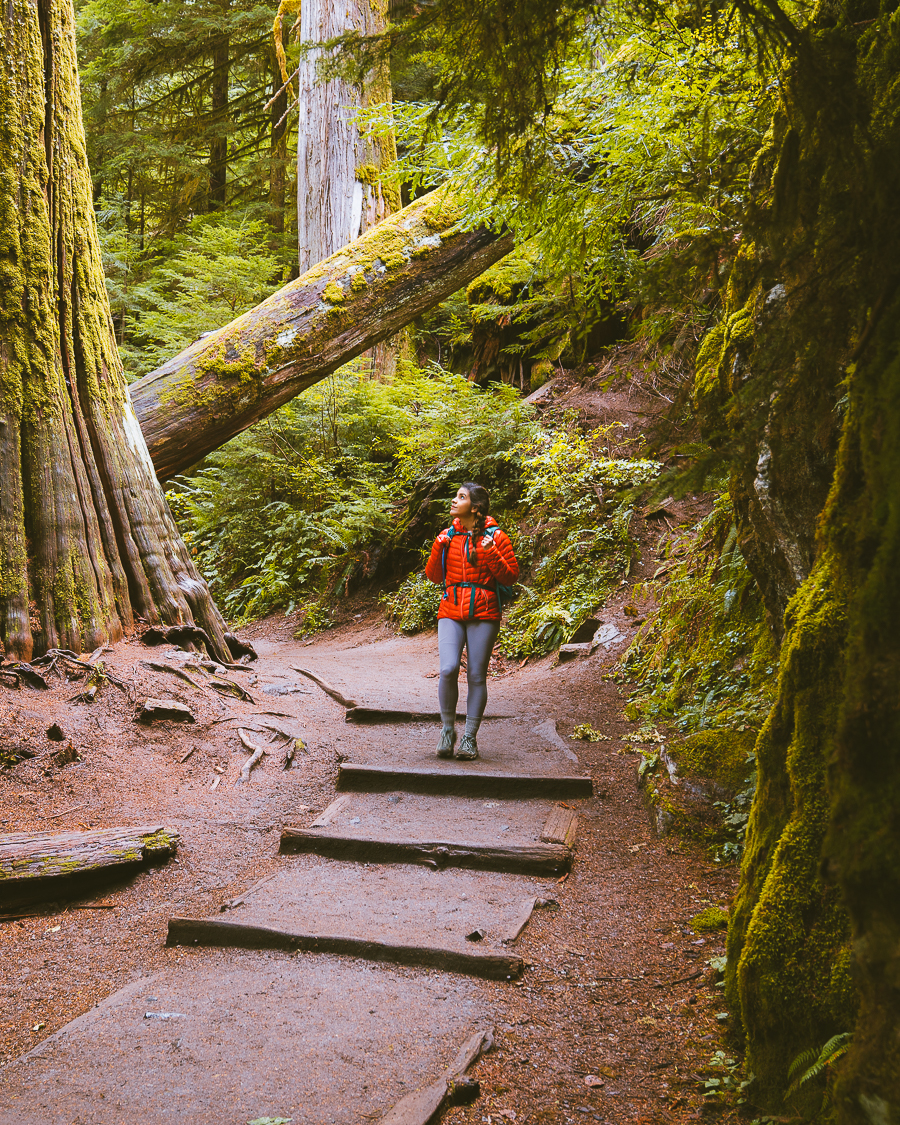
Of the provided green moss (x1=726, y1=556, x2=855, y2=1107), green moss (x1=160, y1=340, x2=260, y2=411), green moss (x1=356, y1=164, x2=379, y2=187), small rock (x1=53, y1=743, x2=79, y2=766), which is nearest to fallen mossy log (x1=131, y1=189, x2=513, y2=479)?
green moss (x1=160, y1=340, x2=260, y2=411)

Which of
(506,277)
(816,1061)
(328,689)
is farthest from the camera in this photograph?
(506,277)

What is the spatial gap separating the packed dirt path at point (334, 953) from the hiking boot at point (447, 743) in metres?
0.21

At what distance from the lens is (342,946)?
3621 mm

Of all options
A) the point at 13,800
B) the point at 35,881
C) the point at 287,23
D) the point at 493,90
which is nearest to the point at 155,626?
the point at 13,800

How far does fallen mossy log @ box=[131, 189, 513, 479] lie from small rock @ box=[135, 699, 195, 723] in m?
3.16

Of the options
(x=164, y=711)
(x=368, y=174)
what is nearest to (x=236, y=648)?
(x=164, y=711)

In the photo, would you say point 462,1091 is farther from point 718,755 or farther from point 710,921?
point 718,755

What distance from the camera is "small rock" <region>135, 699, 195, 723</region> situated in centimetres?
606

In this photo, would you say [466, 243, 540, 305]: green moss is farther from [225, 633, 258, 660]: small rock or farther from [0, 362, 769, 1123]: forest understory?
[0, 362, 769, 1123]: forest understory

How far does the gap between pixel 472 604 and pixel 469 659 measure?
1.48 feet

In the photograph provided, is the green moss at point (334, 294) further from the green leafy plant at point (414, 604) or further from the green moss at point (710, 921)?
the green moss at point (710, 921)

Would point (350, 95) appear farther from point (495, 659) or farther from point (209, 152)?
point (209, 152)

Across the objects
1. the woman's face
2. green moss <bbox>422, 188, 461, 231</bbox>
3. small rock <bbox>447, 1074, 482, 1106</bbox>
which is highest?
green moss <bbox>422, 188, 461, 231</bbox>

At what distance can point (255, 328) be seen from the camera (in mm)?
8734
